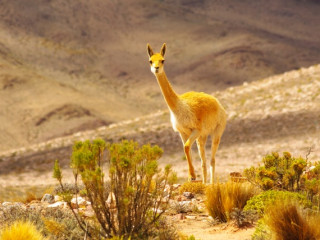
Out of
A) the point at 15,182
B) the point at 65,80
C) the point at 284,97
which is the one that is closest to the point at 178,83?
the point at 65,80

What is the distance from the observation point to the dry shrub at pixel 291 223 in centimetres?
654

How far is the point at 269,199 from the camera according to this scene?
7.62 m

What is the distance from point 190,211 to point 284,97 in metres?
23.5

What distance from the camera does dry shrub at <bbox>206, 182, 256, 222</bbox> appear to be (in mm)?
8414

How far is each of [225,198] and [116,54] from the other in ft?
266

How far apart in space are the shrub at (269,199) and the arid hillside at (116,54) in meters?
50.5

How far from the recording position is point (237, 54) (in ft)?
280

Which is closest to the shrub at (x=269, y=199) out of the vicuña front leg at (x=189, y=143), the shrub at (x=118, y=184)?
the shrub at (x=118, y=184)

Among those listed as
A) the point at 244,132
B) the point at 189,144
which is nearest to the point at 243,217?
the point at 189,144

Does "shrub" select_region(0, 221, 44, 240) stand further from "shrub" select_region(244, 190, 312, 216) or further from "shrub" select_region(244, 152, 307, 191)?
"shrub" select_region(244, 152, 307, 191)

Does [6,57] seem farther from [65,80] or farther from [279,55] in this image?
[279,55]

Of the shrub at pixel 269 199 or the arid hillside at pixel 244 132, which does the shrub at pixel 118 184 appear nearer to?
the shrub at pixel 269 199

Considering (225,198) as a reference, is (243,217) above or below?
below

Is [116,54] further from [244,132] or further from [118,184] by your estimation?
[118,184]
